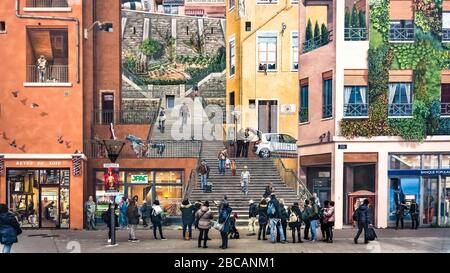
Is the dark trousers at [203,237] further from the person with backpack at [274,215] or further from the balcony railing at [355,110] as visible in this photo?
the balcony railing at [355,110]

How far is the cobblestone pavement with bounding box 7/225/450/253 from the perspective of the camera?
13148mm

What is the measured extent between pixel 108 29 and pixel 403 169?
810 centimetres

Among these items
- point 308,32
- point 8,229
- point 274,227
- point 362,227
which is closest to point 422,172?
point 362,227

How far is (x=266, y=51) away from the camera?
14070 millimetres

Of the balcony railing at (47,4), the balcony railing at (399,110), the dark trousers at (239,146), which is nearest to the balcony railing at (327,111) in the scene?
the balcony railing at (399,110)

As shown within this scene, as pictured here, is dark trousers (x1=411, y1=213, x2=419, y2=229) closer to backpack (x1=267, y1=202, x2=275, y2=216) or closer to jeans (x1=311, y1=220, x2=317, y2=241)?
jeans (x1=311, y1=220, x2=317, y2=241)

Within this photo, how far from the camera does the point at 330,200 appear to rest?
54.1 ft

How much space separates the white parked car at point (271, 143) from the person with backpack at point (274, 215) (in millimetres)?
1655

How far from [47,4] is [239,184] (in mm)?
6784

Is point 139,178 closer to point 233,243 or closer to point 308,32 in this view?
point 233,243

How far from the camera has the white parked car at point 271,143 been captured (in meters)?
13.9

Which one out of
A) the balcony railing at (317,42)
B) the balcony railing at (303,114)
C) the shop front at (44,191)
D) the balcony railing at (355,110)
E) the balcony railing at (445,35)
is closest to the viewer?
the balcony railing at (317,42)
